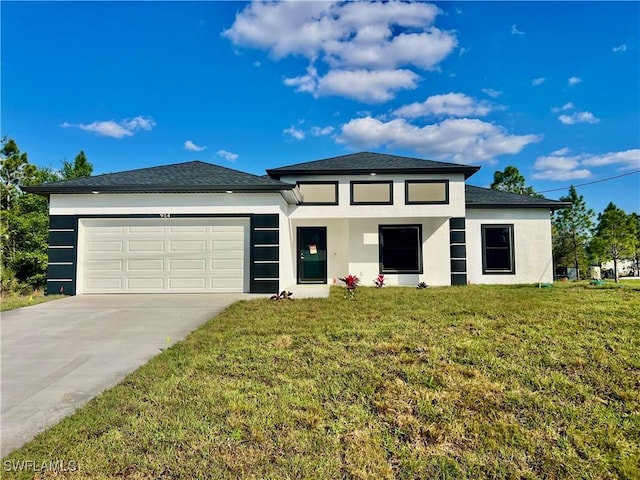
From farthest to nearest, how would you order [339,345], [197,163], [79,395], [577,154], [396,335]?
[577,154]
[197,163]
[396,335]
[339,345]
[79,395]

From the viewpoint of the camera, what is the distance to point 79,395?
139 inches

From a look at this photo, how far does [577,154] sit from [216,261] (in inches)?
1098

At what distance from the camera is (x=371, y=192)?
12.8 m

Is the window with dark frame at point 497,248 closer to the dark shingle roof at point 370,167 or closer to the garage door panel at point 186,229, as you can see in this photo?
the dark shingle roof at point 370,167

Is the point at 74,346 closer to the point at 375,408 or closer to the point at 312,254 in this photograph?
the point at 375,408

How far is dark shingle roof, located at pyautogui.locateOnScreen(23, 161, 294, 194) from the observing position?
1006 centimetres

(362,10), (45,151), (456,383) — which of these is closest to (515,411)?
(456,383)

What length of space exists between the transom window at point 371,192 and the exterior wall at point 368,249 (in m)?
0.80

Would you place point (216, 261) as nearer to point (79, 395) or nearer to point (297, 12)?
point (79, 395)

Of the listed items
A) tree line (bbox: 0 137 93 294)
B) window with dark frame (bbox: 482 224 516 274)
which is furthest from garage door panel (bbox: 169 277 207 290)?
window with dark frame (bbox: 482 224 516 274)

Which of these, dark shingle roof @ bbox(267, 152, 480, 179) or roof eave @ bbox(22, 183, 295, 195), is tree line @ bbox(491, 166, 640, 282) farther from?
roof eave @ bbox(22, 183, 295, 195)

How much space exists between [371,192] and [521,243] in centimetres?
638

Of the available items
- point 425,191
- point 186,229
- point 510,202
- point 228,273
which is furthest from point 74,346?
point 510,202

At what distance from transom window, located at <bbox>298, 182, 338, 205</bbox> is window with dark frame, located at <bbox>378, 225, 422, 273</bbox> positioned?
2.30m
